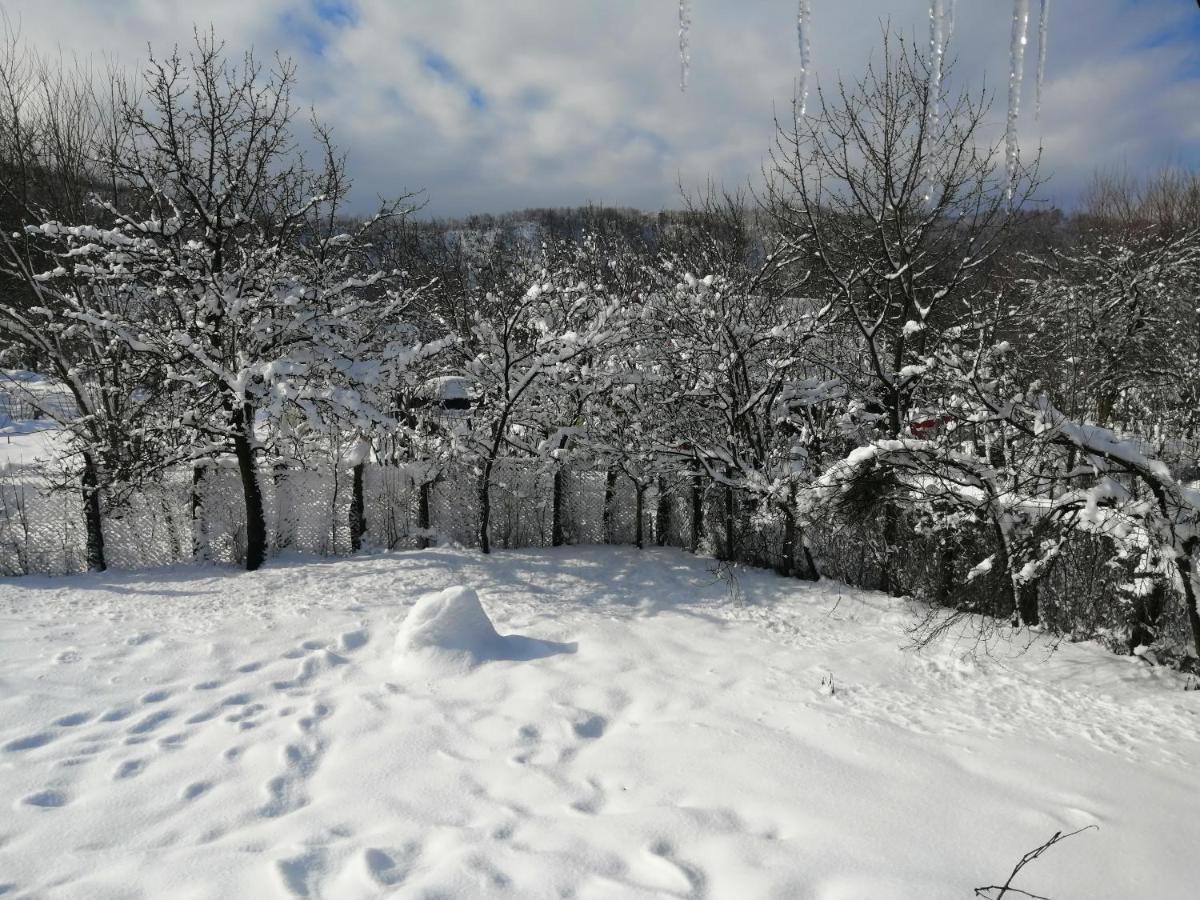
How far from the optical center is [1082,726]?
4.87 m

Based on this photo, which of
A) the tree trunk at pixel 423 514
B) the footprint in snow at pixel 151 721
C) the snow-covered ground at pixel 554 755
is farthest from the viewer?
the tree trunk at pixel 423 514

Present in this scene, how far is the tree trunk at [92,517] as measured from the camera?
8.02 meters

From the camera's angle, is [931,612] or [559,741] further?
[931,612]

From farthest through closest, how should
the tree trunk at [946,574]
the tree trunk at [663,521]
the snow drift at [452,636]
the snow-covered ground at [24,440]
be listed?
the snow-covered ground at [24,440]
the tree trunk at [663,521]
the tree trunk at [946,574]
the snow drift at [452,636]

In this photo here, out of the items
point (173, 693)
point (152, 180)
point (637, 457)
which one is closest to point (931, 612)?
point (637, 457)

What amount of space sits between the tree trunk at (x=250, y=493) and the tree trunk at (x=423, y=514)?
2059mm

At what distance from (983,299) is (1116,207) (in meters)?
7.20

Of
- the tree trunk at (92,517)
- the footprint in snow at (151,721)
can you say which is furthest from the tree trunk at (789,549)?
the tree trunk at (92,517)

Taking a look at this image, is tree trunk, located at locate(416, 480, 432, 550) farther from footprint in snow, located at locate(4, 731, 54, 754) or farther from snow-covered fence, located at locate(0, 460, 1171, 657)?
footprint in snow, located at locate(4, 731, 54, 754)

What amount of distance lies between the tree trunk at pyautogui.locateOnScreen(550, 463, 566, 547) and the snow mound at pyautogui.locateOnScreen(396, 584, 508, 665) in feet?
14.7

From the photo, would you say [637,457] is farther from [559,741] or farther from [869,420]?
[559,741]

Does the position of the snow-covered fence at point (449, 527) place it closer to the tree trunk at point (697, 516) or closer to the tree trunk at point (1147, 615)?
the tree trunk at point (697, 516)

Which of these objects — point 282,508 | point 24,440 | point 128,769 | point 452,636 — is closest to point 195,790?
point 128,769

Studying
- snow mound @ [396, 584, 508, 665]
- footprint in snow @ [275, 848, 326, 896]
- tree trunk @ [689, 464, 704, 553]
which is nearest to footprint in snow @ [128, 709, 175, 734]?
snow mound @ [396, 584, 508, 665]
